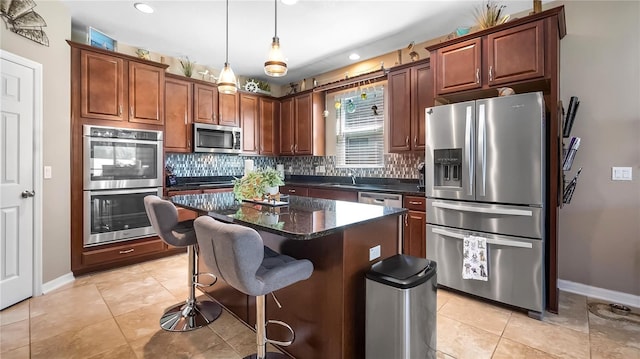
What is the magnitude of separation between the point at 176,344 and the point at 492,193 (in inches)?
108

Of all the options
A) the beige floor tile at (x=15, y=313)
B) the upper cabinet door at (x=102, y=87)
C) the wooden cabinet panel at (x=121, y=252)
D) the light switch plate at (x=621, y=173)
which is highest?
the upper cabinet door at (x=102, y=87)

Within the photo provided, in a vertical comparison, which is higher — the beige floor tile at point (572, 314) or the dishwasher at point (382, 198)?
the dishwasher at point (382, 198)

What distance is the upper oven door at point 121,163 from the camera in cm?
330

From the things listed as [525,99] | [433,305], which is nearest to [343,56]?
[525,99]

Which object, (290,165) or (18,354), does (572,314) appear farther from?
(290,165)

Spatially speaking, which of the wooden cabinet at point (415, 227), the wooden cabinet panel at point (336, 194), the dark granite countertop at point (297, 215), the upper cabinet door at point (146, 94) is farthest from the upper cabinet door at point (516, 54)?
the upper cabinet door at point (146, 94)

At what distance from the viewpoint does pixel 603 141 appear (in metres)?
→ 2.73

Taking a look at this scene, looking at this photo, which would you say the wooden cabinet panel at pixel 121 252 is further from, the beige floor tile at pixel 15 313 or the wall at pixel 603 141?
the wall at pixel 603 141

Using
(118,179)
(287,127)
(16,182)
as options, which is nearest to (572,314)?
(287,127)

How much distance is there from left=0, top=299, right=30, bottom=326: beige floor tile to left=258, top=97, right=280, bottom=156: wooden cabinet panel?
3533 millimetres

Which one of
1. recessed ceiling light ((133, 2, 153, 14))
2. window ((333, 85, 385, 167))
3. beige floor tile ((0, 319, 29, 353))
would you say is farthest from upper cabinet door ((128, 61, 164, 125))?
window ((333, 85, 385, 167))

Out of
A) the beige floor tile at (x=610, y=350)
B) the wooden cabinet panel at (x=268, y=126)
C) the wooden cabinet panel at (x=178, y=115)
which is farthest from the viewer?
the wooden cabinet panel at (x=268, y=126)

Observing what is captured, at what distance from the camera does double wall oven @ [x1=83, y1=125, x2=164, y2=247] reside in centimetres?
330

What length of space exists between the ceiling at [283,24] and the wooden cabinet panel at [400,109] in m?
0.52
